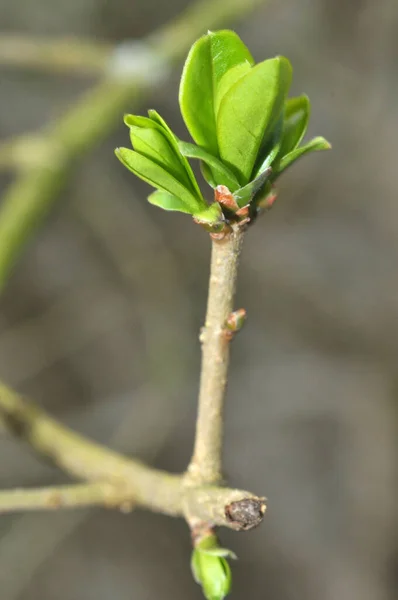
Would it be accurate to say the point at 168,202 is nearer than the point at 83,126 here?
Yes

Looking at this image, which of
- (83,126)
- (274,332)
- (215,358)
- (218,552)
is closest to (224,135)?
(215,358)

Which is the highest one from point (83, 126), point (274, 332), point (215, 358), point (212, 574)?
point (83, 126)

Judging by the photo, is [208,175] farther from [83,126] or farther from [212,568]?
[83,126]

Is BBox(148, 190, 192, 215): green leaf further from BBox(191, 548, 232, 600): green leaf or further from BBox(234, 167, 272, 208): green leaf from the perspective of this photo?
BBox(191, 548, 232, 600): green leaf

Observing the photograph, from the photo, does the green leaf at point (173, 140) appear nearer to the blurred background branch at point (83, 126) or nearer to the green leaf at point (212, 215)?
the green leaf at point (212, 215)

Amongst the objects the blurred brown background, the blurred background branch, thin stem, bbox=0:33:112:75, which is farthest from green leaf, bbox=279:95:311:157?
the blurred brown background

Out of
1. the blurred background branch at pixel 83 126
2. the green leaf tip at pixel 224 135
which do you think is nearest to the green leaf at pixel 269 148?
the green leaf tip at pixel 224 135
